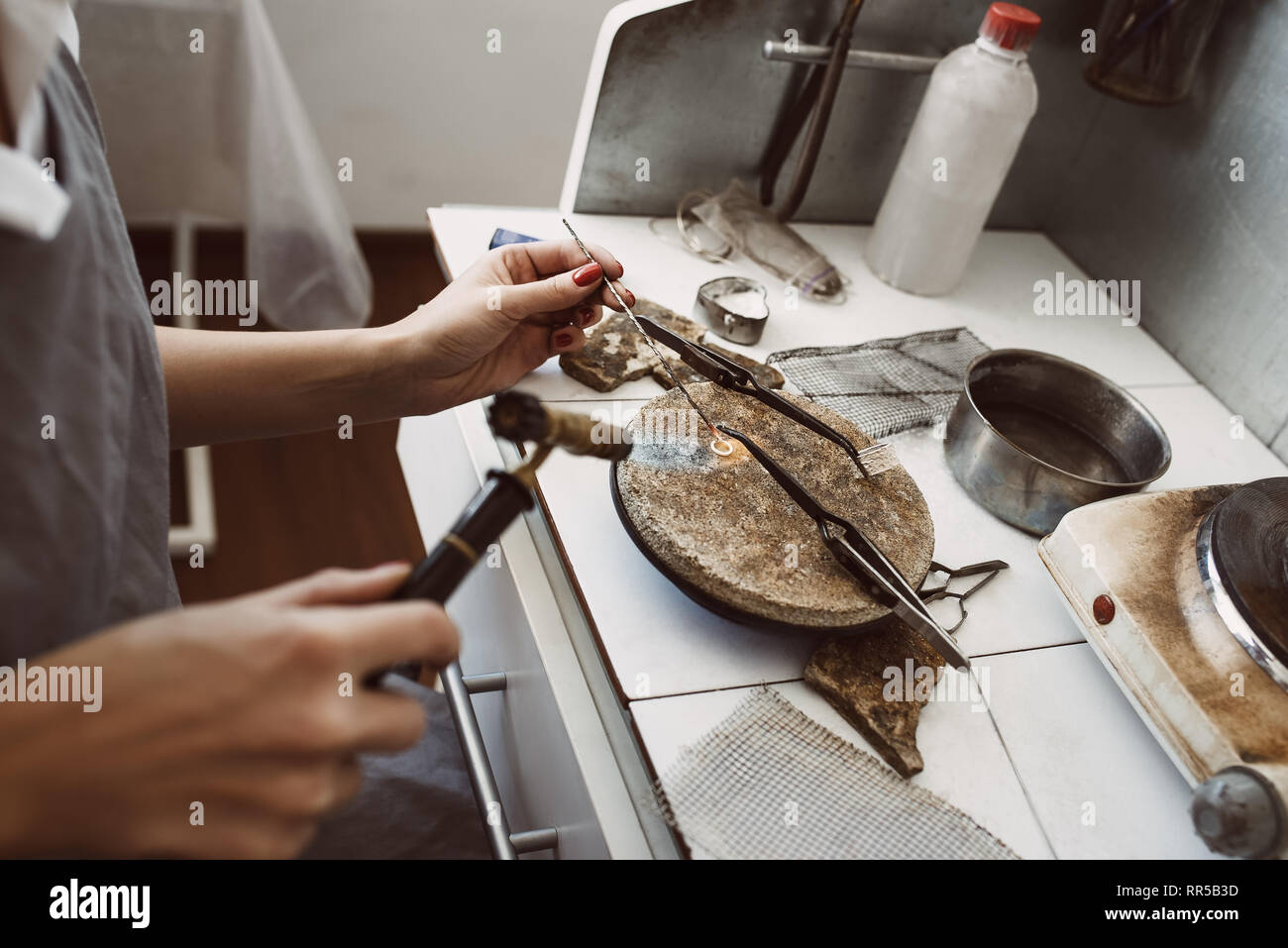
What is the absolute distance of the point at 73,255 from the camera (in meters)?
0.58

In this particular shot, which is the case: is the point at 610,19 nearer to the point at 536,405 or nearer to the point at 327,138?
the point at 536,405

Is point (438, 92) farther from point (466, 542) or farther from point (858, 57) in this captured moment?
point (466, 542)

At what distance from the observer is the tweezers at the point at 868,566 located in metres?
0.78

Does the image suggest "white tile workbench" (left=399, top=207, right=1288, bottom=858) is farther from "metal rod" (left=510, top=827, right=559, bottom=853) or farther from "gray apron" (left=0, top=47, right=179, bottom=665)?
"gray apron" (left=0, top=47, right=179, bottom=665)

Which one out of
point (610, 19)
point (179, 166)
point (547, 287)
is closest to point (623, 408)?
point (547, 287)

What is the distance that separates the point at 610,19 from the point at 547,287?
48 cm

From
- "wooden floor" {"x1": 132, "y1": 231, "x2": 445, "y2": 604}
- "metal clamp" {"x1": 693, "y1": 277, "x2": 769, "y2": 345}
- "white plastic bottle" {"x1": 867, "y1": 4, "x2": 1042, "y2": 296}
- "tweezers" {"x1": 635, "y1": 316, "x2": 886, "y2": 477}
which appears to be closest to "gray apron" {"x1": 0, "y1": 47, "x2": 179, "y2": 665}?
"tweezers" {"x1": 635, "y1": 316, "x2": 886, "y2": 477}

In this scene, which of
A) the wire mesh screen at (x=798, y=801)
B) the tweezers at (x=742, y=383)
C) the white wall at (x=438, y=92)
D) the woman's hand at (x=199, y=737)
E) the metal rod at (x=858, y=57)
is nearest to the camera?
the woman's hand at (x=199, y=737)

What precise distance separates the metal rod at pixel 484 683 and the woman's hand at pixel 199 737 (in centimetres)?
45

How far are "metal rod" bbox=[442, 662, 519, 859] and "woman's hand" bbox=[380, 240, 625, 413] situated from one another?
0.30 m

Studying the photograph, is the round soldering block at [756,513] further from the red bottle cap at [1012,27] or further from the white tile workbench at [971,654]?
the red bottle cap at [1012,27]

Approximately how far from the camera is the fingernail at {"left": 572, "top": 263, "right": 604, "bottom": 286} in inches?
37.8

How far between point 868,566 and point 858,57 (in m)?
0.83

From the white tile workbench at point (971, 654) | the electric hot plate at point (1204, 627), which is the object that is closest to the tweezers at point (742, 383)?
the white tile workbench at point (971, 654)
